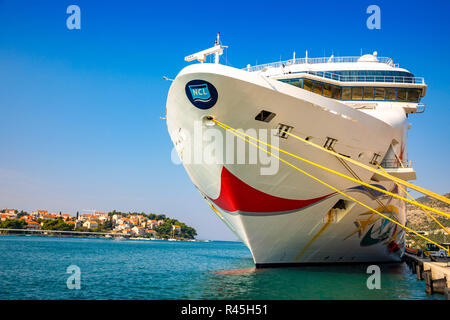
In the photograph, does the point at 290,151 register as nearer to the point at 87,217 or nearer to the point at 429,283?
the point at 429,283

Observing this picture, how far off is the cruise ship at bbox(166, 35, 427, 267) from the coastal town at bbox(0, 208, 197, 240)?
341ft

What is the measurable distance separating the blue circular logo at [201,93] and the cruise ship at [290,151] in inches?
1.3

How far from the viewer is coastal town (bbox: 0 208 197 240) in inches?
4094

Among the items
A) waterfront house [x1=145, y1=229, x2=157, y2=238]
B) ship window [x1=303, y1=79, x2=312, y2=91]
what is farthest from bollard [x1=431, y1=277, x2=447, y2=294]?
waterfront house [x1=145, y1=229, x2=157, y2=238]

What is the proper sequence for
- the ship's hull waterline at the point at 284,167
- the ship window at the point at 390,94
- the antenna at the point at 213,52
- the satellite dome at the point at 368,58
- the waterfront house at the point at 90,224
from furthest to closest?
the waterfront house at the point at 90,224 → the satellite dome at the point at 368,58 → the ship window at the point at 390,94 → the antenna at the point at 213,52 → the ship's hull waterline at the point at 284,167

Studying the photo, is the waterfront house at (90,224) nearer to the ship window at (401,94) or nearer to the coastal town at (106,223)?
the coastal town at (106,223)

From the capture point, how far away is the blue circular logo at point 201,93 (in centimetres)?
997

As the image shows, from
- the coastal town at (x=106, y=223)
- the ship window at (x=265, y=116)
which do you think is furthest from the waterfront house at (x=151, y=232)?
the ship window at (x=265, y=116)

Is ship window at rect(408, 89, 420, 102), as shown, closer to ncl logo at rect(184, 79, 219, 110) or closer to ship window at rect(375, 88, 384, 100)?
ship window at rect(375, 88, 384, 100)

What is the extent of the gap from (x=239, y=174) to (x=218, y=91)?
3023 millimetres

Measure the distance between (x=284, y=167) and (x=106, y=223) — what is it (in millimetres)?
121442
